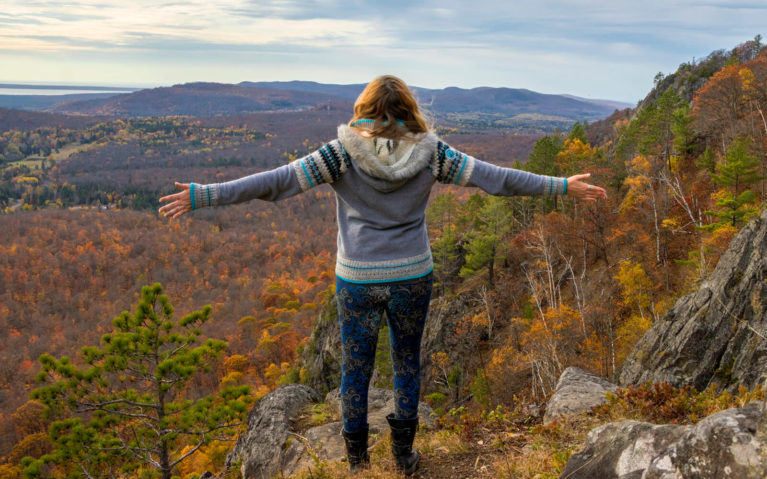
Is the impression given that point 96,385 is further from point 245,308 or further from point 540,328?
point 245,308

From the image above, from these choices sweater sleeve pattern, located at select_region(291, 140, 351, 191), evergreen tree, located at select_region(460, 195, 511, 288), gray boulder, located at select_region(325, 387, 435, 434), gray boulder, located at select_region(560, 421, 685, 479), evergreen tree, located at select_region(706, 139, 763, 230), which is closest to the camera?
gray boulder, located at select_region(560, 421, 685, 479)

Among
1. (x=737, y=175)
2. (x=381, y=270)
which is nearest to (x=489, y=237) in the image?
(x=737, y=175)

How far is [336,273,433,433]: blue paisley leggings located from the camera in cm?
314

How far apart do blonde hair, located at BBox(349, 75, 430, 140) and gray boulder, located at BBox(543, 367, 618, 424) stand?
3.36m

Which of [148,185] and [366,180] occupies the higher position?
[366,180]

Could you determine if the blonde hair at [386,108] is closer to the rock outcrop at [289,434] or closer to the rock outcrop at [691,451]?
the rock outcrop at [691,451]

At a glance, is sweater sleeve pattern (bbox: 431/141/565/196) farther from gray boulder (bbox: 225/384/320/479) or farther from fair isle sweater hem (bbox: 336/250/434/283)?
gray boulder (bbox: 225/384/320/479)

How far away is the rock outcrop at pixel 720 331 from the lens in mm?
7102

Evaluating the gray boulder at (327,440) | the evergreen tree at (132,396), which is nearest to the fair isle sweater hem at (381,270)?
the gray boulder at (327,440)

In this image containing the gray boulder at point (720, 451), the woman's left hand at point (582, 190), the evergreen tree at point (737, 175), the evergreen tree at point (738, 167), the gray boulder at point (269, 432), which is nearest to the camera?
the gray boulder at point (720, 451)

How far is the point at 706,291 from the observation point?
9547 mm

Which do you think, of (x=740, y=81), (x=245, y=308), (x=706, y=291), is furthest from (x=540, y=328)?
(x=245, y=308)

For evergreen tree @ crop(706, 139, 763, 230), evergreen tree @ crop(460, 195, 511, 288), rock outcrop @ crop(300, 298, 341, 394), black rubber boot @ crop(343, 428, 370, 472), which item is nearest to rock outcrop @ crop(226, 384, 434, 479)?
black rubber boot @ crop(343, 428, 370, 472)

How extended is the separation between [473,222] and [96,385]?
1266 inches
